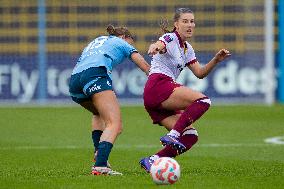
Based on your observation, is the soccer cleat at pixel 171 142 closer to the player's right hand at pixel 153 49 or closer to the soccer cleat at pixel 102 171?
the soccer cleat at pixel 102 171

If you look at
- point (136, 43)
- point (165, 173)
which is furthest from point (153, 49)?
point (136, 43)

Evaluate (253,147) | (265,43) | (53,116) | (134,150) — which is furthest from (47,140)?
(265,43)

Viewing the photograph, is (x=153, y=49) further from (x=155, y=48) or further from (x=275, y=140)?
(x=275, y=140)

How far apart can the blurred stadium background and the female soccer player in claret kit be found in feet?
45.2

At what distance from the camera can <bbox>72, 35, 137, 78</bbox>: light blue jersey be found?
1052 cm

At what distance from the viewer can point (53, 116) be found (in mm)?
21047

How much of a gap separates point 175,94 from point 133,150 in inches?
146

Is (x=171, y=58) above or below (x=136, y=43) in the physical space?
above

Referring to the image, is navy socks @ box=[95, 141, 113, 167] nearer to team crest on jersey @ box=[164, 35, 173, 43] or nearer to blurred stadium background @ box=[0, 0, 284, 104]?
team crest on jersey @ box=[164, 35, 173, 43]

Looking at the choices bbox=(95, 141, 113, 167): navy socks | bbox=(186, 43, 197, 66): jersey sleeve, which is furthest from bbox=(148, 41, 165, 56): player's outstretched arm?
bbox=(95, 141, 113, 167): navy socks

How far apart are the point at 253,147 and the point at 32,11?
40.4ft

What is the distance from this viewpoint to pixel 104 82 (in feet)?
34.3

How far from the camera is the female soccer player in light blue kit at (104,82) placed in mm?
10273

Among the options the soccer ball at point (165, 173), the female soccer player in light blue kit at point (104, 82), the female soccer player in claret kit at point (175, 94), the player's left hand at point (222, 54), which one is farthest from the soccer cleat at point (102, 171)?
the player's left hand at point (222, 54)
